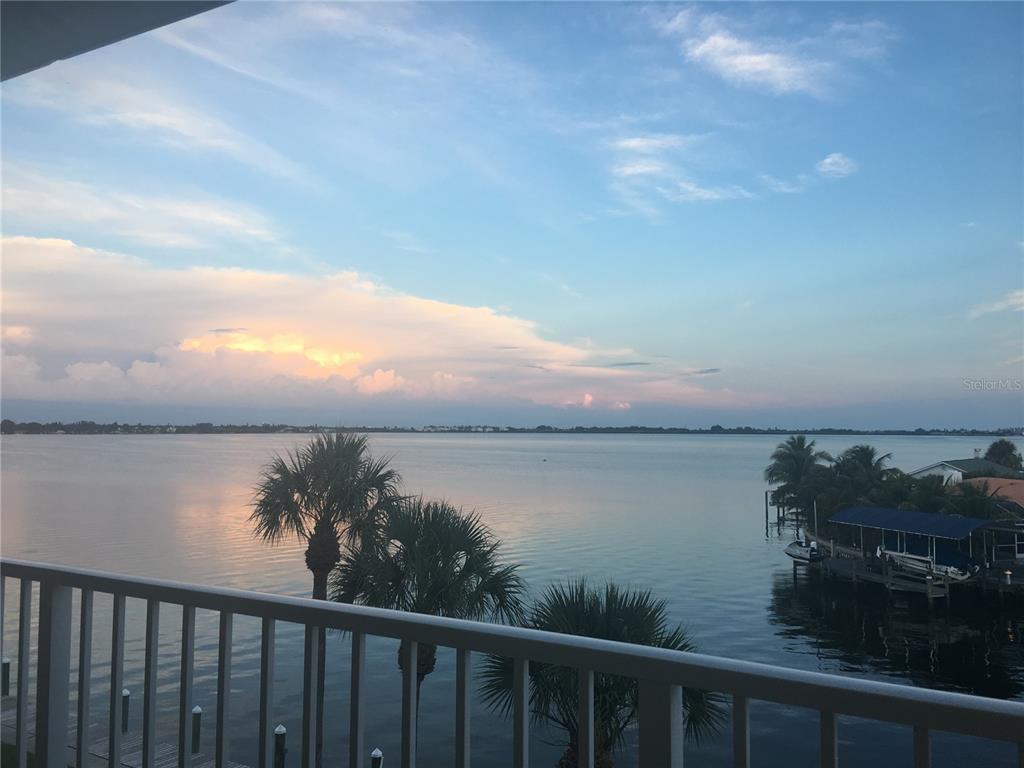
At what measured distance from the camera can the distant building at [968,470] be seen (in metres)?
60.4

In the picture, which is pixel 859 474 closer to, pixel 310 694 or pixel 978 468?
pixel 978 468

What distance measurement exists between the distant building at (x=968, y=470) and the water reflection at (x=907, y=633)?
1806 centimetres

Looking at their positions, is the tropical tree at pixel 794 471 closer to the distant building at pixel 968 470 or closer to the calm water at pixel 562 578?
the calm water at pixel 562 578

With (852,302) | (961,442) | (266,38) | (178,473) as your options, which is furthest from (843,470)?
(961,442)

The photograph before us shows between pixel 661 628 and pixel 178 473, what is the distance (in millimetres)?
97057

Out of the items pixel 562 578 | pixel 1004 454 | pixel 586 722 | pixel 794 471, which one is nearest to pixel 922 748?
pixel 586 722

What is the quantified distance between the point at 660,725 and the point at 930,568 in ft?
158

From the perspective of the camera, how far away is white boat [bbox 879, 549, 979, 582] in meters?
42.6

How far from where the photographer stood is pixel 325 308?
284ft

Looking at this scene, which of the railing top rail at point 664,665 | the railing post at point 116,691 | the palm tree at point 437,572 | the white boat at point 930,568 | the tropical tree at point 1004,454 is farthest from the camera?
the tropical tree at point 1004,454

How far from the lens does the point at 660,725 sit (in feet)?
4.47

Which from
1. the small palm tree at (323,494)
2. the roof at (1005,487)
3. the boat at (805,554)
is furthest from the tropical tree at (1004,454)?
the small palm tree at (323,494)

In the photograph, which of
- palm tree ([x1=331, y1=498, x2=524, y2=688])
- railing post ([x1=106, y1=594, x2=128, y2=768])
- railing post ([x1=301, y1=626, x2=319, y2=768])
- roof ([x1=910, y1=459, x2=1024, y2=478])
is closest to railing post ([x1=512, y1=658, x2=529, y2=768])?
railing post ([x1=301, y1=626, x2=319, y2=768])

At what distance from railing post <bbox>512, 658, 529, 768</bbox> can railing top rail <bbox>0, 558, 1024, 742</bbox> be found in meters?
0.06
